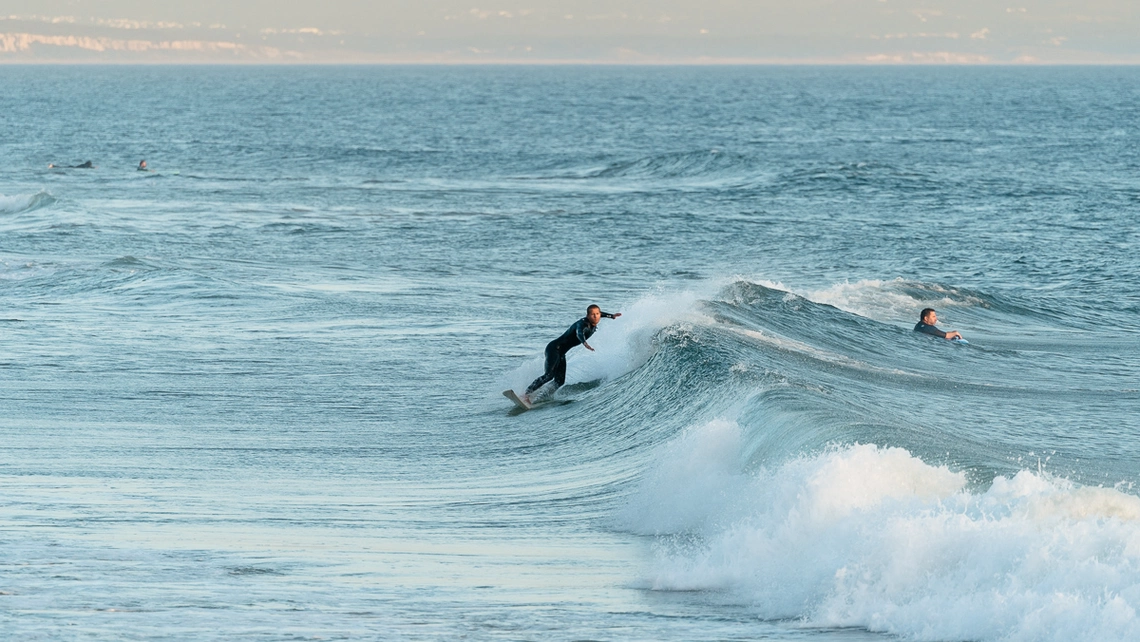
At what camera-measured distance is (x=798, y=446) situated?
42.2 ft

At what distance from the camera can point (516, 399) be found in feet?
57.0

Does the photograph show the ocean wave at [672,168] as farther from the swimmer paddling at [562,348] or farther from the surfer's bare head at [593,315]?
the surfer's bare head at [593,315]

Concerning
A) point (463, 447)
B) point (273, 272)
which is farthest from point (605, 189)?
point (463, 447)

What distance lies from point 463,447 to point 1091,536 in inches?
313

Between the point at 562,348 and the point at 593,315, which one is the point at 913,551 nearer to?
the point at 593,315

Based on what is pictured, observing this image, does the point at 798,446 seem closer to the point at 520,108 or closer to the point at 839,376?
the point at 839,376

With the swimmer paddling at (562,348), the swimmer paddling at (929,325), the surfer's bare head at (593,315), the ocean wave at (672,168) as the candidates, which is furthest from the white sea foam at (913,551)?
the ocean wave at (672,168)

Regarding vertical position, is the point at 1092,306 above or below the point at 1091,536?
below

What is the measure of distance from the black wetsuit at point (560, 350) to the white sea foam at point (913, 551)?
6.10 meters

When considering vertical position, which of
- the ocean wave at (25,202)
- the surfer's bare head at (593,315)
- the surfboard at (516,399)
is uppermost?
the surfer's bare head at (593,315)

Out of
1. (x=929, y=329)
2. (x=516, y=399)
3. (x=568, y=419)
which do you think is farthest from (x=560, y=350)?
(x=929, y=329)

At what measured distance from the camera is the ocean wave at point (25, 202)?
3968 cm

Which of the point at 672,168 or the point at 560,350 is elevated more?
the point at 560,350

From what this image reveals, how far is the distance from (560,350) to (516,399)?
1.08 metres
